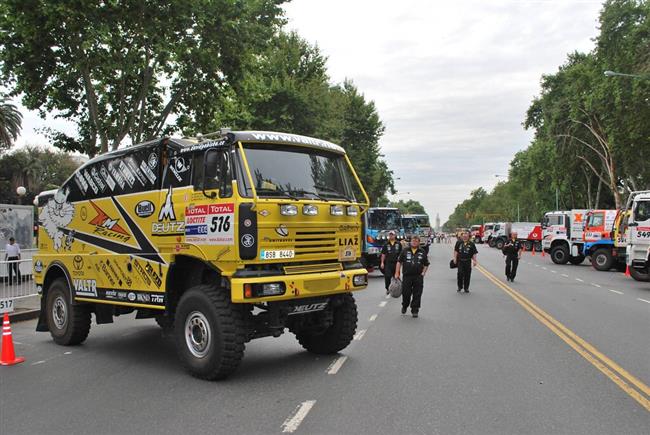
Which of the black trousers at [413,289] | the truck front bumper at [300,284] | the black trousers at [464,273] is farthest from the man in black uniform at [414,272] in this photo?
the black trousers at [464,273]

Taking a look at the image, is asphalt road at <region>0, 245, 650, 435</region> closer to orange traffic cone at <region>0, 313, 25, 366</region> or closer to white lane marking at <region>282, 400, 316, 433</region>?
white lane marking at <region>282, 400, 316, 433</region>

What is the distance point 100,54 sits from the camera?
16.8 meters

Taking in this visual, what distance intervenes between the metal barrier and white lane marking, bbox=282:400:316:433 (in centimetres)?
991

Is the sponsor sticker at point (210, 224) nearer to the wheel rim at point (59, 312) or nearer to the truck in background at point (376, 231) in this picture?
the wheel rim at point (59, 312)

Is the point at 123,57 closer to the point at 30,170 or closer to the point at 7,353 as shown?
the point at 7,353

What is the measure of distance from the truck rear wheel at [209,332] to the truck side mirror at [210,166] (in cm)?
124

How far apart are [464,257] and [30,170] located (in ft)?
195

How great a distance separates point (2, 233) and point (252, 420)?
58.9 feet

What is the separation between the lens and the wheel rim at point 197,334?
22.0 feet

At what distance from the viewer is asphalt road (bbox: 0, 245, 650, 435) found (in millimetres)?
5082

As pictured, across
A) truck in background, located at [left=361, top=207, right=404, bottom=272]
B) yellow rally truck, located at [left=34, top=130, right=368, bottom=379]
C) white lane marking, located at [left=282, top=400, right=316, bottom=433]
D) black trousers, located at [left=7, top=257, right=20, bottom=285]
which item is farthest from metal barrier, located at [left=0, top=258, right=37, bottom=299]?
truck in background, located at [left=361, top=207, right=404, bottom=272]

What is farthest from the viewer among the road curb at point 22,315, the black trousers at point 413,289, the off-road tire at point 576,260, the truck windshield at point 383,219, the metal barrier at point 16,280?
the off-road tire at point 576,260

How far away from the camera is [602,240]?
27453mm

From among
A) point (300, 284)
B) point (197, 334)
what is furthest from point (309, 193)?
point (197, 334)
